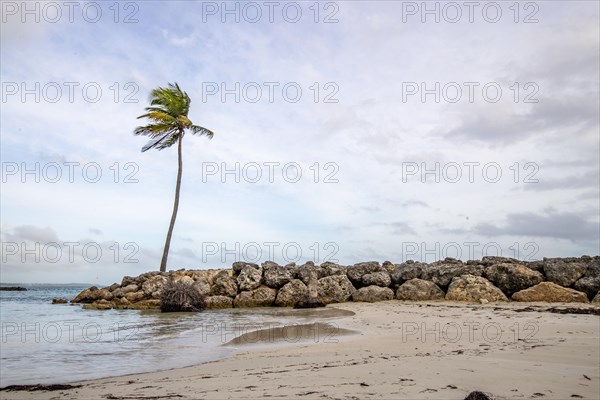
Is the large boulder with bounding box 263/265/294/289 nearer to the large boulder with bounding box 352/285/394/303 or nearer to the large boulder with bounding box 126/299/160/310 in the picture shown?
the large boulder with bounding box 352/285/394/303

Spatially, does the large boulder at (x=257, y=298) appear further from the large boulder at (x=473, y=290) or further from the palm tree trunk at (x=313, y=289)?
the large boulder at (x=473, y=290)

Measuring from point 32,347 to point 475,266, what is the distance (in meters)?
11.1

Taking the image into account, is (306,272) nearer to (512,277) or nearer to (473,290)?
(473,290)

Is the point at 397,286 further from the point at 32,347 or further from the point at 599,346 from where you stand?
the point at 32,347

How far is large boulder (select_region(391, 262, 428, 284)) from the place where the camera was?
13047 mm

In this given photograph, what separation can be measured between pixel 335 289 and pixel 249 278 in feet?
9.37

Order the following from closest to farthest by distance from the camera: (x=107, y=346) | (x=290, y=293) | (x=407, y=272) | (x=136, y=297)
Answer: (x=107, y=346) < (x=290, y=293) < (x=407, y=272) < (x=136, y=297)

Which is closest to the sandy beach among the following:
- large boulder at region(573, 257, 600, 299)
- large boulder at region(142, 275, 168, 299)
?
large boulder at region(573, 257, 600, 299)

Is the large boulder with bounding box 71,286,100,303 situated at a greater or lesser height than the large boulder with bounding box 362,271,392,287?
lesser

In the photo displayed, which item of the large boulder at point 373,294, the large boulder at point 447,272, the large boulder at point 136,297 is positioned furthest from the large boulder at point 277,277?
the large boulder at point 136,297

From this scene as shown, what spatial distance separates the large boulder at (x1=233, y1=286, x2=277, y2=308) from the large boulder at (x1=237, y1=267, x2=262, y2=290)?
26 cm

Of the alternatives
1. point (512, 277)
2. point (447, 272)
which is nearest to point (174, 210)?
point (447, 272)

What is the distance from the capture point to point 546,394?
299 cm

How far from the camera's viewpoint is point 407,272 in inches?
517
